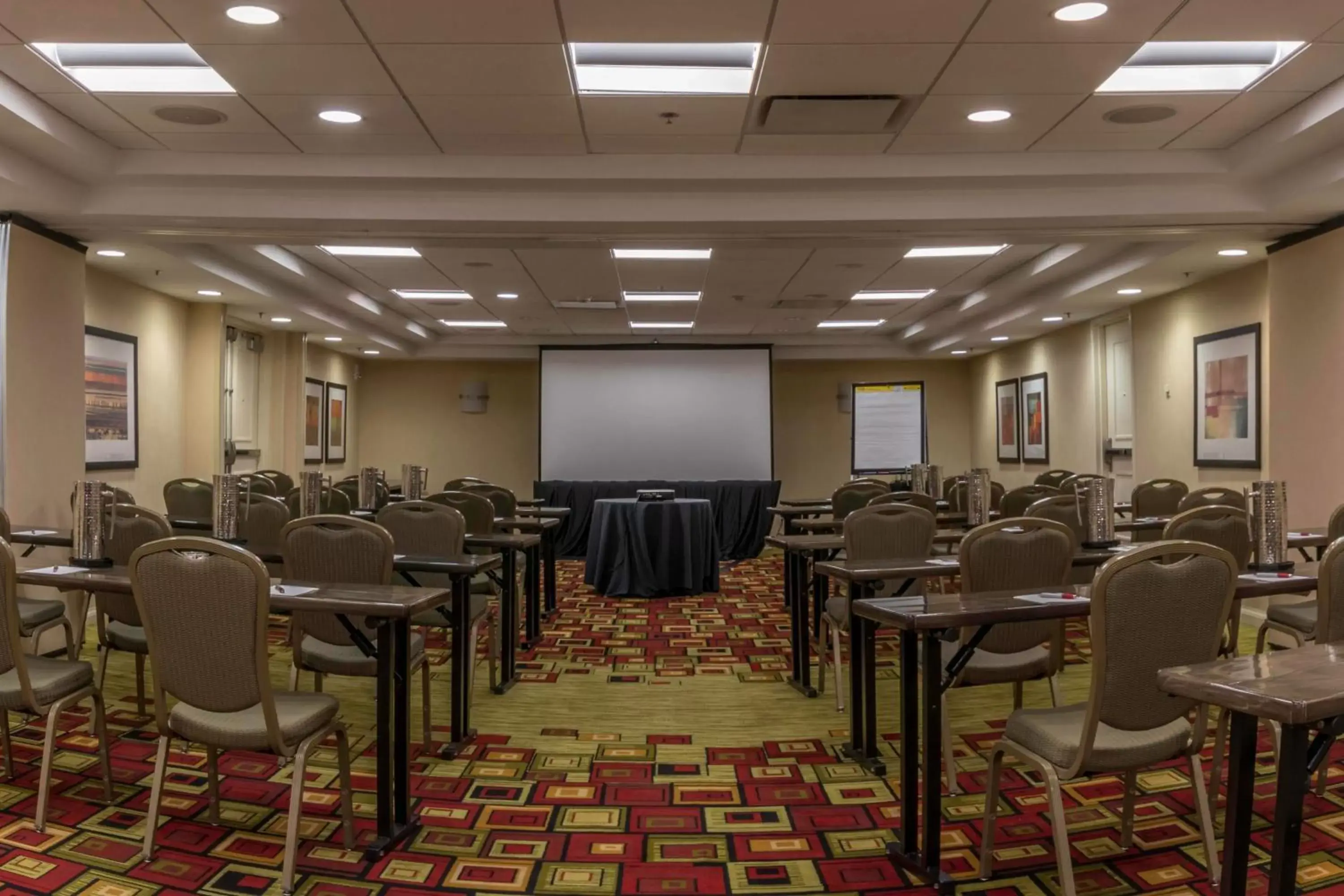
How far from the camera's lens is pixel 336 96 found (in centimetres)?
453

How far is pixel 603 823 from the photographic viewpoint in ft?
9.96

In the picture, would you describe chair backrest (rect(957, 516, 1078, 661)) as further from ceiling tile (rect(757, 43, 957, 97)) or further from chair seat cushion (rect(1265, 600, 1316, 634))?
ceiling tile (rect(757, 43, 957, 97))

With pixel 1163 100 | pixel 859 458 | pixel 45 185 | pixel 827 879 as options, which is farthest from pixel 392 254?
pixel 859 458

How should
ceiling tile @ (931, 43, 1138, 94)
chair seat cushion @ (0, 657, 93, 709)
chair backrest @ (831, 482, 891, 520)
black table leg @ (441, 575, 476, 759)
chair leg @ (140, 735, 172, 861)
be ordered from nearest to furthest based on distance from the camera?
chair leg @ (140, 735, 172, 861) → chair seat cushion @ (0, 657, 93, 709) → black table leg @ (441, 575, 476, 759) → ceiling tile @ (931, 43, 1138, 94) → chair backrest @ (831, 482, 891, 520)

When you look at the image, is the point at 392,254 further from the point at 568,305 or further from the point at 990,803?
the point at 990,803

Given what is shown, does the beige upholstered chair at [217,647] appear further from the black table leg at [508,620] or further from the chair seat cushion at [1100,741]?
the black table leg at [508,620]

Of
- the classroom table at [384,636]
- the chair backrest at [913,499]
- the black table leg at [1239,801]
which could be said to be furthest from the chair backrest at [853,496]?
the black table leg at [1239,801]

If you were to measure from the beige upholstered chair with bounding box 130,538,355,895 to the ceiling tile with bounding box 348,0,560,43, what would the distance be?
225cm

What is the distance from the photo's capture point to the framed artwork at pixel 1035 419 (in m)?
11.4

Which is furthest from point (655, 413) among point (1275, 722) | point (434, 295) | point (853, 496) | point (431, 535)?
point (1275, 722)

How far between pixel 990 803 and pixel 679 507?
5.53 meters

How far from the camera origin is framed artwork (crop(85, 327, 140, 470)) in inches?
283

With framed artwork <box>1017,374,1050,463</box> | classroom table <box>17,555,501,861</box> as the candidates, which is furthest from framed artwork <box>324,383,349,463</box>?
classroom table <box>17,555,501,861</box>

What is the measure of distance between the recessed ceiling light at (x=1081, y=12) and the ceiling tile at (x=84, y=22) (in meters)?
3.46
